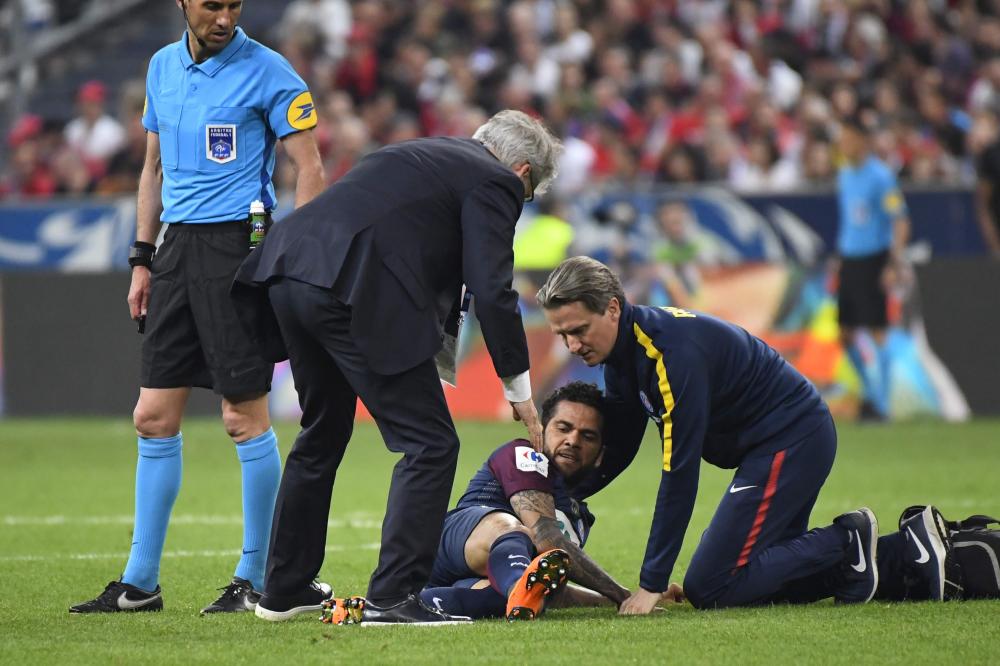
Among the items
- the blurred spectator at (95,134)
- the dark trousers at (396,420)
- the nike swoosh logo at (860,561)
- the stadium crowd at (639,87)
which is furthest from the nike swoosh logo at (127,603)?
the blurred spectator at (95,134)

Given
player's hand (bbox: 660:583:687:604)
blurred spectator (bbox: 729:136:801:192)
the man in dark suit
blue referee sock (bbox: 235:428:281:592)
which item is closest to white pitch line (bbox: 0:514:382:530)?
blue referee sock (bbox: 235:428:281:592)

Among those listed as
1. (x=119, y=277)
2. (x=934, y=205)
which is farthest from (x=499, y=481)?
(x=934, y=205)

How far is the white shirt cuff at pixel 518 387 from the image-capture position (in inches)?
204

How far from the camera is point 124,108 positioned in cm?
1838

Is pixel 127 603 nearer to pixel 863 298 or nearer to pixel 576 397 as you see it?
pixel 576 397

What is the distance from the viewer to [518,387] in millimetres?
5207

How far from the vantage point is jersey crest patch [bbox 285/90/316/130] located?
5.96 meters

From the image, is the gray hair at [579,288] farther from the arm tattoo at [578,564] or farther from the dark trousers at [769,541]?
the dark trousers at [769,541]

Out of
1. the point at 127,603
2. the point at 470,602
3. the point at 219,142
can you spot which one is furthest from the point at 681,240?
the point at 127,603

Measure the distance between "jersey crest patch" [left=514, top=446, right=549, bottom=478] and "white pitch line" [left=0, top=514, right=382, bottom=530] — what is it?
2669 millimetres

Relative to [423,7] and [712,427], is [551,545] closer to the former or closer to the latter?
[712,427]

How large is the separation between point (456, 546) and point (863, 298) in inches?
328

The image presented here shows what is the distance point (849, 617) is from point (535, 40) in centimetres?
1382

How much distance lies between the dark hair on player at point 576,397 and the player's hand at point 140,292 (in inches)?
62.3
